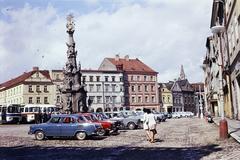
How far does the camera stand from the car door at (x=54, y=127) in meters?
23.2

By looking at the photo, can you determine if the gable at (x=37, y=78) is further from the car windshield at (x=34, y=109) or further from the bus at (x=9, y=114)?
the bus at (x=9, y=114)

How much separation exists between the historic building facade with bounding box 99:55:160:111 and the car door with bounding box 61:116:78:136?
7950 cm

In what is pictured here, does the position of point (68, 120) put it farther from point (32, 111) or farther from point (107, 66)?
point (107, 66)

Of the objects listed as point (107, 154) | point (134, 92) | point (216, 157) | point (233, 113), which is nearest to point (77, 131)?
point (107, 154)

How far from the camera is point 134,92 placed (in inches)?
4166

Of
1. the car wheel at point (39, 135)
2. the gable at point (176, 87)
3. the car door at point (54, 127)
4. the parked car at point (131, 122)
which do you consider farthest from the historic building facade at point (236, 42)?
the gable at point (176, 87)

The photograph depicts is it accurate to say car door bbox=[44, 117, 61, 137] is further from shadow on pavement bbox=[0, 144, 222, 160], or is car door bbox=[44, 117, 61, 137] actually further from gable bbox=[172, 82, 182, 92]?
gable bbox=[172, 82, 182, 92]

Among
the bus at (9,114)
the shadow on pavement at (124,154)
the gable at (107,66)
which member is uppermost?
the gable at (107,66)

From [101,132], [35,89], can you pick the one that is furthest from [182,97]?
[101,132]

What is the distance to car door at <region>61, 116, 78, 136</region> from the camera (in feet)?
75.7

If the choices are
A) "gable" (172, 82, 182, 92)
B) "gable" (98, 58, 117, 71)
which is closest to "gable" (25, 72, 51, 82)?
"gable" (98, 58, 117, 71)

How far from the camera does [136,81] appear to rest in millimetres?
106375

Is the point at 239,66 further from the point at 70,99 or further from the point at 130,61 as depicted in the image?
the point at 130,61

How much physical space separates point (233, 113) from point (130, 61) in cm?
7280
